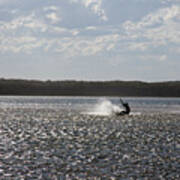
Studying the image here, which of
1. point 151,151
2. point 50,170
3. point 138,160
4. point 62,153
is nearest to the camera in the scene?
point 50,170

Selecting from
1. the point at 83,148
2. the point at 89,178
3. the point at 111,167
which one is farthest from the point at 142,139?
the point at 89,178

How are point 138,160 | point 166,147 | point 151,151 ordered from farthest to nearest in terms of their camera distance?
point 166,147 < point 151,151 < point 138,160

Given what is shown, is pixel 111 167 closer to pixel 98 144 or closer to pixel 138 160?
pixel 138 160

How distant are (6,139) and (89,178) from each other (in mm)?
21684

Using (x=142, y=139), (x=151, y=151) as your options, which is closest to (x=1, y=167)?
(x=151, y=151)

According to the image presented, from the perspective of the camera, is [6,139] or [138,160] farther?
[6,139]

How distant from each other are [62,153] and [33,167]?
662cm

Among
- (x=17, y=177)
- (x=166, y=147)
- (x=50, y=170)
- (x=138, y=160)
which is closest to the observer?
(x=17, y=177)

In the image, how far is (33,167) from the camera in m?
29.7

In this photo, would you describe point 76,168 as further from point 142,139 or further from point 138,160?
point 142,139

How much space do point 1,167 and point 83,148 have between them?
1152cm

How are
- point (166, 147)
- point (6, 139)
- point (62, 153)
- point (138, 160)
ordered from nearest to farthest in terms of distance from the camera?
point (138, 160), point (62, 153), point (166, 147), point (6, 139)

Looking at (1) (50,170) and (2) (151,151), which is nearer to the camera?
(1) (50,170)

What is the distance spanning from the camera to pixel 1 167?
29.4 m
